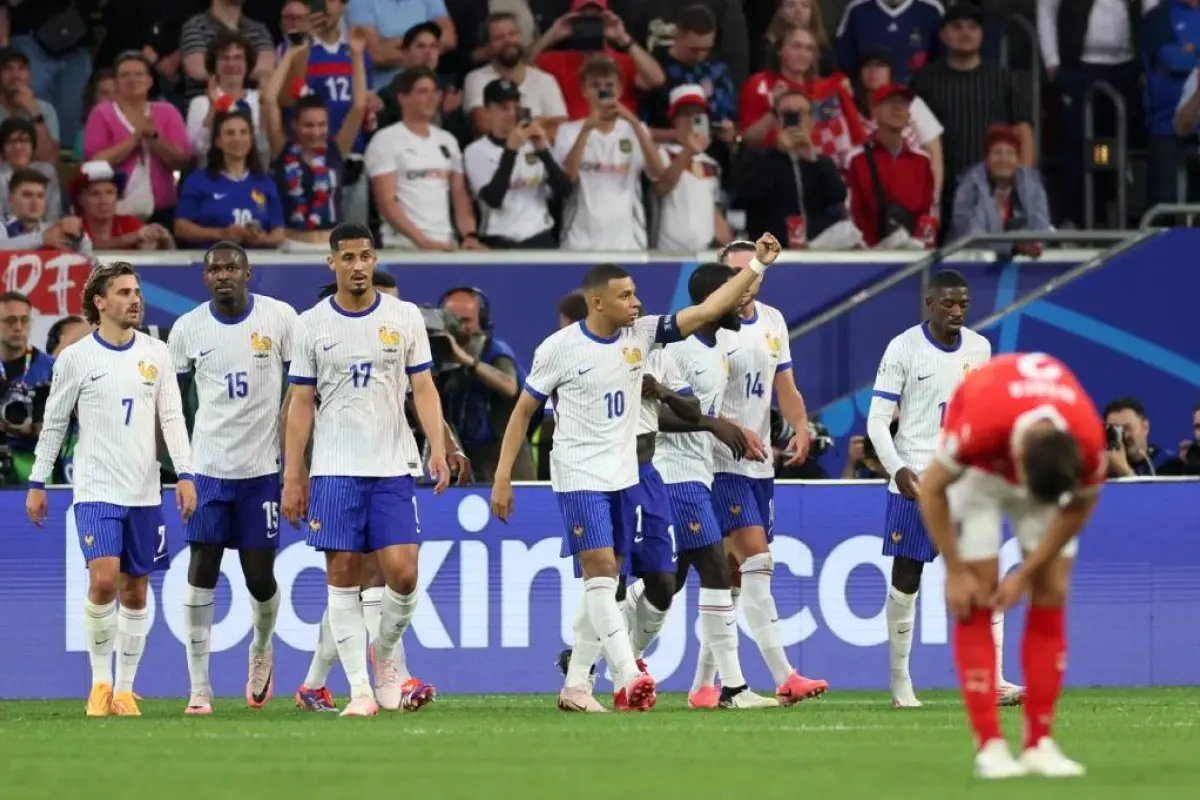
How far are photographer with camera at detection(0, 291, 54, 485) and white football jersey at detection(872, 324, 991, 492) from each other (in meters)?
5.75

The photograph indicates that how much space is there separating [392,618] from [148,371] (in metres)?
2.01

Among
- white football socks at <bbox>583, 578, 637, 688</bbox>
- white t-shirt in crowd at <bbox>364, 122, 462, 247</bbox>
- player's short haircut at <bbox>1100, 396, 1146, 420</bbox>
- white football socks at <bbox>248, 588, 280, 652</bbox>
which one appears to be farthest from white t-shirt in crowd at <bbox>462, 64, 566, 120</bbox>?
white football socks at <bbox>583, 578, 637, 688</bbox>

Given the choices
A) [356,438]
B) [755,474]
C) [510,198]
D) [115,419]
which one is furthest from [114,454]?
[510,198]

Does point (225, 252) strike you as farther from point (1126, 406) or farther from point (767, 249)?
point (1126, 406)

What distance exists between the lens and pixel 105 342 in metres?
13.6

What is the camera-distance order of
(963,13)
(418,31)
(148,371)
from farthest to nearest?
1. (963,13)
2. (418,31)
3. (148,371)

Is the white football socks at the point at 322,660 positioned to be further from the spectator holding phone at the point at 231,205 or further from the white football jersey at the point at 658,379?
the spectator holding phone at the point at 231,205

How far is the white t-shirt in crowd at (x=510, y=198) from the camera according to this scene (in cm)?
1909

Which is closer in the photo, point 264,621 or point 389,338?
point 389,338

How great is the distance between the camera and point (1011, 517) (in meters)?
8.96

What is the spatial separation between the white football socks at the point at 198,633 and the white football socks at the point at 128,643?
264mm

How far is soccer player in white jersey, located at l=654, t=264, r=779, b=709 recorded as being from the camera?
13.5 meters

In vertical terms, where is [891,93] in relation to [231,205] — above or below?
above

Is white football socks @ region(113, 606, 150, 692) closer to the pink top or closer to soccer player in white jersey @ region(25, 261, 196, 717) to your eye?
soccer player in white jersey @ region(25, 261, 196, 717)
